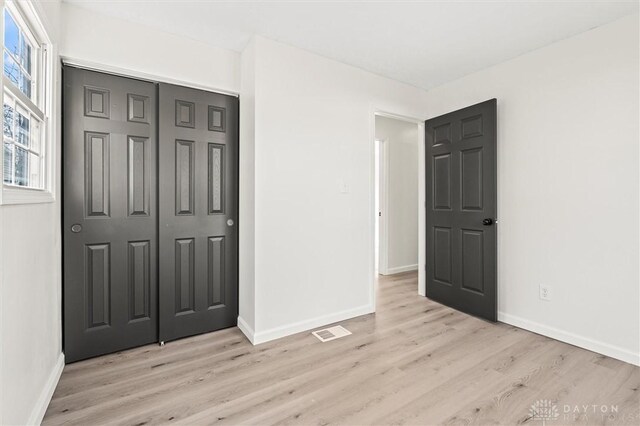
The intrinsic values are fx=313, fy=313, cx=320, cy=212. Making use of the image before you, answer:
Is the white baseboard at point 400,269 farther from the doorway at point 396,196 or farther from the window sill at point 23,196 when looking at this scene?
the window sill at point 23,196

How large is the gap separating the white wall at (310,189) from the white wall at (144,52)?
1.33 ft

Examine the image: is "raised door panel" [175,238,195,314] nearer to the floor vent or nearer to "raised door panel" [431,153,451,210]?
the floor vent

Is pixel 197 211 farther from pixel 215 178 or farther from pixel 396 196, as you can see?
pixel 396 196

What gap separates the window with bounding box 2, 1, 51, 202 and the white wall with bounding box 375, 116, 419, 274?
12.7 ft

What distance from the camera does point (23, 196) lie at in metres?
1.41

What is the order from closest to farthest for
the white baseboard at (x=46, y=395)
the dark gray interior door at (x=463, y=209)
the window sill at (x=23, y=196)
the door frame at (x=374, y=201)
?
the window sill at (x=23, y=196), the white baseboard at (x=46, y=395), the dark gray interior door at (x=463, y=209), the door frame at (x=374, y=201)

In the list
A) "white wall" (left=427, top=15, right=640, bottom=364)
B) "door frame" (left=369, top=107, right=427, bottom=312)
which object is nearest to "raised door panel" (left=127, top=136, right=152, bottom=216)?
"door frame" (left=369, top=107, right=427, bottom=312)

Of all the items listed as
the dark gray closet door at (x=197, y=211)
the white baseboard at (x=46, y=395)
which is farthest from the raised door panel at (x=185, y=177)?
the white baseboard at (x=46, y=395)

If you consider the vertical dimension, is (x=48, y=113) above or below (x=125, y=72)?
below

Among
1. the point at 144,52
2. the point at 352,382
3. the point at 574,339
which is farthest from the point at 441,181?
the point at 144,52

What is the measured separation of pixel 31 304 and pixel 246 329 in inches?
56.1

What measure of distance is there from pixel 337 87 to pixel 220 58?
1045 millimetres

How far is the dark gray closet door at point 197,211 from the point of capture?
2.45 m

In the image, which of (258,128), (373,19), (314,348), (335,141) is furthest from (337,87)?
(314,348)
